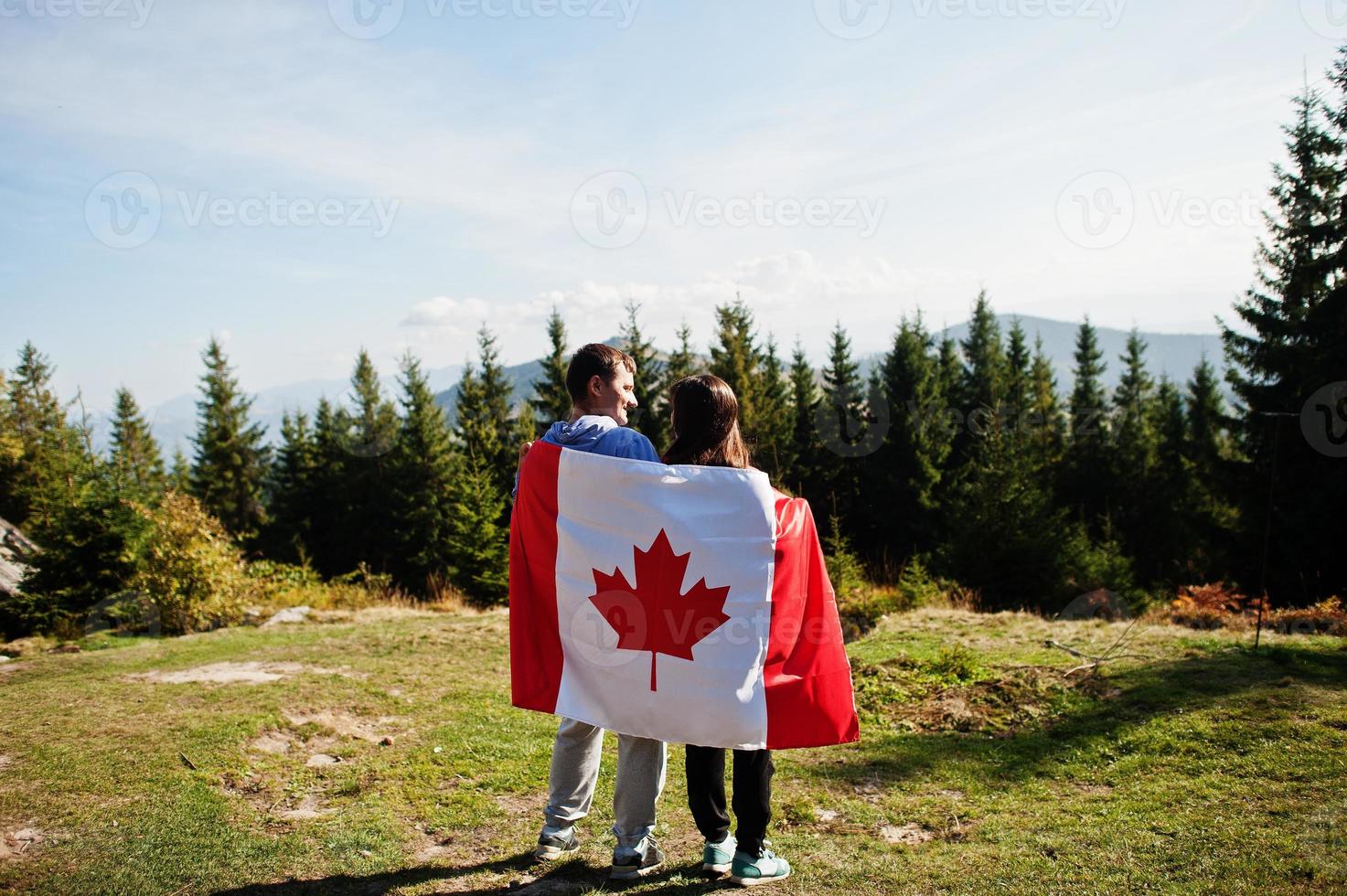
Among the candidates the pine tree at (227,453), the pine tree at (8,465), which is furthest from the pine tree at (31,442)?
the pine tree at (227,453)

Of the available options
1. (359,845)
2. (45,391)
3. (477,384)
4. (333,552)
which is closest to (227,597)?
(359,845)

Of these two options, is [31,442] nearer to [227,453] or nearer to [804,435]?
[227,453]

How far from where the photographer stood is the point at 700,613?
3770 mm

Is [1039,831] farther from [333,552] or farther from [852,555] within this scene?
[333,552]

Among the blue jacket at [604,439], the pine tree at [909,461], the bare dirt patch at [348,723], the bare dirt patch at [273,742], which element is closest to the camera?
the blue jacket at [604,439]

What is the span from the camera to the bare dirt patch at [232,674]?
7.46 metres

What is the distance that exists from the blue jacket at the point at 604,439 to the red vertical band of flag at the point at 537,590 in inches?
4.2

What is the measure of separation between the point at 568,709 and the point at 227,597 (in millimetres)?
10875

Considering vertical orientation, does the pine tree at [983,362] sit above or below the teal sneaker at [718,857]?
above

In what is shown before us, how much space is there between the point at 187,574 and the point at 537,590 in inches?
414

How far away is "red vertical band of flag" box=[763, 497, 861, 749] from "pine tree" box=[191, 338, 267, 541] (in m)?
45.7

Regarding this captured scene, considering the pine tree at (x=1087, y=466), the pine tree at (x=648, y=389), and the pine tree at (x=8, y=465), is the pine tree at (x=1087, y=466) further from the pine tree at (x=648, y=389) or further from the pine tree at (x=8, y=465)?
the pine tree at (x=8, y=465)
